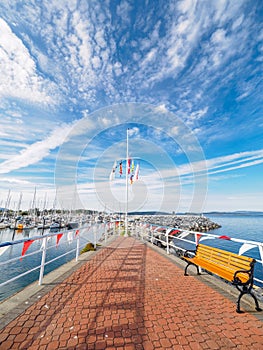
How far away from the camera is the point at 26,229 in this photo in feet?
141

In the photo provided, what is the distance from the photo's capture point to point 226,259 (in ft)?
12.4

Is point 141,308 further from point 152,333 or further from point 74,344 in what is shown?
point 74,344

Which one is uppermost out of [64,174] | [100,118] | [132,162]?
[100,118]

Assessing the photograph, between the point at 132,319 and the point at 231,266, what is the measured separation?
2.36 meters

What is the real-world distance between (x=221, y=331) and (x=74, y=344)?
2.14 meters

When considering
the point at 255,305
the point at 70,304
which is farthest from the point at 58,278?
the point at 255,305

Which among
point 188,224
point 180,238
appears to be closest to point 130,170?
point 180,238

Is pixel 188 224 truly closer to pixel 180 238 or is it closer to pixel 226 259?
pixel 180 238

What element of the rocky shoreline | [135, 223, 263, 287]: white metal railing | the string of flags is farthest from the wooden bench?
the rocky shoreline

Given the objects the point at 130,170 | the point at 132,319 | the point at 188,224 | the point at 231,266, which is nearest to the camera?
the point at 132,319

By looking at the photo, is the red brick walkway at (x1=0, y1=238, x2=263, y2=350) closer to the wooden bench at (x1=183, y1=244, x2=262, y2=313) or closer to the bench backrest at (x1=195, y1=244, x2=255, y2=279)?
the wooden bench at (x1=183, y1=244, x2=262, y2=313)

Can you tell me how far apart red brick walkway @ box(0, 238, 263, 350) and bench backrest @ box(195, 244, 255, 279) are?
64cm

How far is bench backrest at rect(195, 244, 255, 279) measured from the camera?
3252 mm

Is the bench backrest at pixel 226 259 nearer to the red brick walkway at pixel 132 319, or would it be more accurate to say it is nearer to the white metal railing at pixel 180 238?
the white metal railing at pixel 180 238
